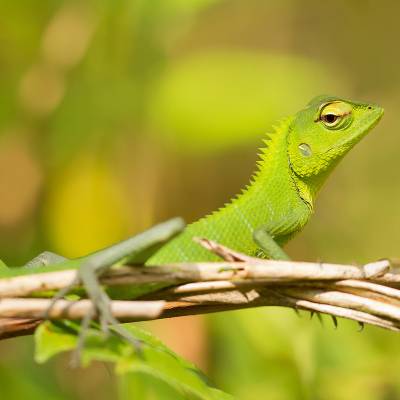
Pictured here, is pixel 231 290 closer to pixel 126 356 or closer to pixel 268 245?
pixel 126 356

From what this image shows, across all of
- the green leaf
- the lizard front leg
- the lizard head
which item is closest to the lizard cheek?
the lizard head

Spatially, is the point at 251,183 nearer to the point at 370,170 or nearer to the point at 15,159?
the point at 15,159

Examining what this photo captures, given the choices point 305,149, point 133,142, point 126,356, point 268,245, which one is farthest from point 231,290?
point 133,142

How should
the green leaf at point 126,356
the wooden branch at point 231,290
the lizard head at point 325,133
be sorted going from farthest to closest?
the lizard head at point 325,133
the wooden branch at point 231,290
the green leaf at point 126,356

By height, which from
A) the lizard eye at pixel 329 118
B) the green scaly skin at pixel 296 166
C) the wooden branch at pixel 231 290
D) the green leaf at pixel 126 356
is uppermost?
the lizard eye at pixel 329 118

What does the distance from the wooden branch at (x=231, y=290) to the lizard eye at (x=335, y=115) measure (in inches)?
52.8

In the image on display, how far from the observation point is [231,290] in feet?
5.94

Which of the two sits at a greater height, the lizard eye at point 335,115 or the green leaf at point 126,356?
the lizard eye at point 335,115

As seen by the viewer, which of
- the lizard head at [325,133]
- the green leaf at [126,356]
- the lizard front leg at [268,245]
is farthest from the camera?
Answer: the lizard head at [325,133]

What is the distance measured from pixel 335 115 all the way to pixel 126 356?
1.89 metres

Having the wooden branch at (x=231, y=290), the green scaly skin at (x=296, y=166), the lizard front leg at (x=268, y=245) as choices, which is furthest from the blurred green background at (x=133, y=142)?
the wooden branch at (x=231, y=290)

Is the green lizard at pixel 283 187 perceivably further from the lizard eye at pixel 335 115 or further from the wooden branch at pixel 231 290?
the wooden branch at pixel 231 290

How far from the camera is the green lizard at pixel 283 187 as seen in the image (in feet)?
8.76

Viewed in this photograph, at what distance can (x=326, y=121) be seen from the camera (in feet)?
10.5
